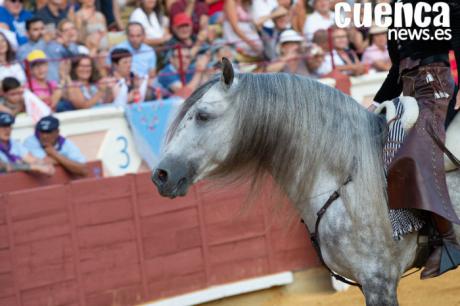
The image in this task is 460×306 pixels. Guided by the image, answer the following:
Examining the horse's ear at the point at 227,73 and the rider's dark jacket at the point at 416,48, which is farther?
the rider's dark jacket at the point at 416,48

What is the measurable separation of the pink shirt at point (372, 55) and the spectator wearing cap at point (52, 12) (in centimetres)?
352

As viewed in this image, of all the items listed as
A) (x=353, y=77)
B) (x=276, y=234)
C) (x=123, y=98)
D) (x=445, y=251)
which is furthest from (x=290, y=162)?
(x=353, y=77)

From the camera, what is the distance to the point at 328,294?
7461 mm

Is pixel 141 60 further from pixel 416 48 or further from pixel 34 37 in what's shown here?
pixel 416 48

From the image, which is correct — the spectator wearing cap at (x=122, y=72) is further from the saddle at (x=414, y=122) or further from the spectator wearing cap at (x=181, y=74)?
the saddle at (x=414, y=122)

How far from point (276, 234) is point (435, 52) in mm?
3431

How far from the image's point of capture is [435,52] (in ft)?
13.7

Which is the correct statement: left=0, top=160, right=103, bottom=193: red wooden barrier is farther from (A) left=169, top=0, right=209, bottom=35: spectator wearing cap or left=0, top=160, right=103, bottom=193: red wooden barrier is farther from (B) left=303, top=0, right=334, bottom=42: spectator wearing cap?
(B) left=303, top=0, right=334, bottom=42: spectator wearing cap

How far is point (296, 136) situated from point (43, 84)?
3924 millimetres

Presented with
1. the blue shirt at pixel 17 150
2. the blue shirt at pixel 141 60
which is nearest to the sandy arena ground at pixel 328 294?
the blue shirt at pixel 17 150

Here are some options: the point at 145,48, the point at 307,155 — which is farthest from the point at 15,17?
the point at 307,155

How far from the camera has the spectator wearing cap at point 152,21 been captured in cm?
843

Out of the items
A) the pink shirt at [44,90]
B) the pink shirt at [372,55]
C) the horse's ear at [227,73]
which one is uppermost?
the pink shirt at [372,55]

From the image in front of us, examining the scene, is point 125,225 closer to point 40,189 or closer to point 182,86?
point 40,189
